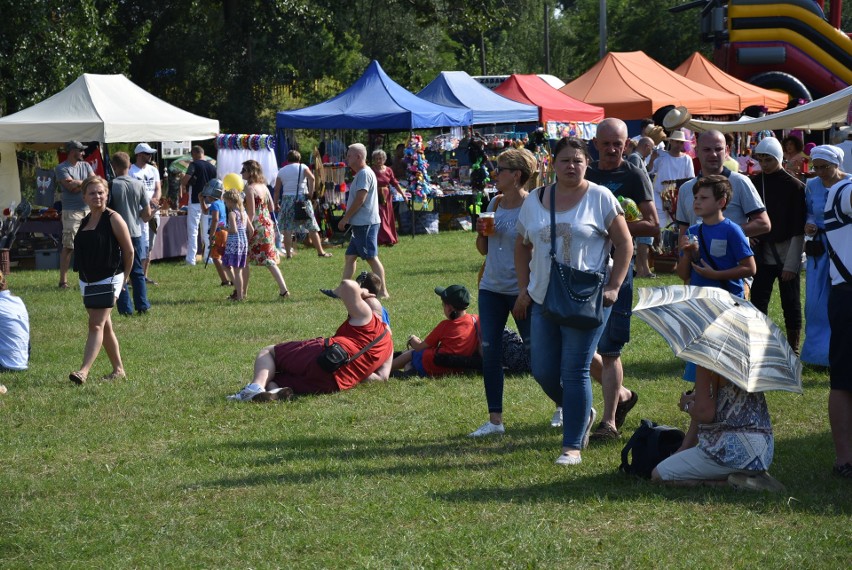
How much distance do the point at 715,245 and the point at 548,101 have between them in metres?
16.5

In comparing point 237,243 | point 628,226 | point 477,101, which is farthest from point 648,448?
point 477,101

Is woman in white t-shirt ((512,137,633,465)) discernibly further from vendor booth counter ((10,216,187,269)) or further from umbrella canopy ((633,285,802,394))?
vendor booth counter ((10,216,187,269))

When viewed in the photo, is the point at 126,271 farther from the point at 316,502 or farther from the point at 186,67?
the point at 186,67

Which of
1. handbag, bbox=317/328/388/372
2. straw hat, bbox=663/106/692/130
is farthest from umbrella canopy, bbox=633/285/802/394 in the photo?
straw hat, bbox=663/106/692/130

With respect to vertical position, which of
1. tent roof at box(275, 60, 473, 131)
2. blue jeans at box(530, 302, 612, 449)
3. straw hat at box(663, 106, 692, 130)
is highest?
tent roof at box(275, 60, 473, 131)

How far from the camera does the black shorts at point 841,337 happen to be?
5.52 meters

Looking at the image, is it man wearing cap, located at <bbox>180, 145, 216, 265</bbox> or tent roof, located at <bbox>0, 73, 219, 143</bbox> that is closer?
tent roof, located at <bbox>0, 73, 219, 143</bbox>

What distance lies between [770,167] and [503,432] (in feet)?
10.3

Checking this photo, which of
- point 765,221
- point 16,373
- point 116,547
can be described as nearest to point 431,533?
point 116,547

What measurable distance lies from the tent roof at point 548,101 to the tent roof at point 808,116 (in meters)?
8.15

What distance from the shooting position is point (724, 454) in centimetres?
532

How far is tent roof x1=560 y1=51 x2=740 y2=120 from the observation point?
2211 centimetres

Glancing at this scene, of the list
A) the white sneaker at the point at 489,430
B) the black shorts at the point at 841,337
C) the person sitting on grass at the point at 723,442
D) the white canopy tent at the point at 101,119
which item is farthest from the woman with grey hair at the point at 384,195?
the person sitting on grass at the point at 723,442

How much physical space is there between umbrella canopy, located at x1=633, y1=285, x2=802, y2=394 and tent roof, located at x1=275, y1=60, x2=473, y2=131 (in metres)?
14.9
